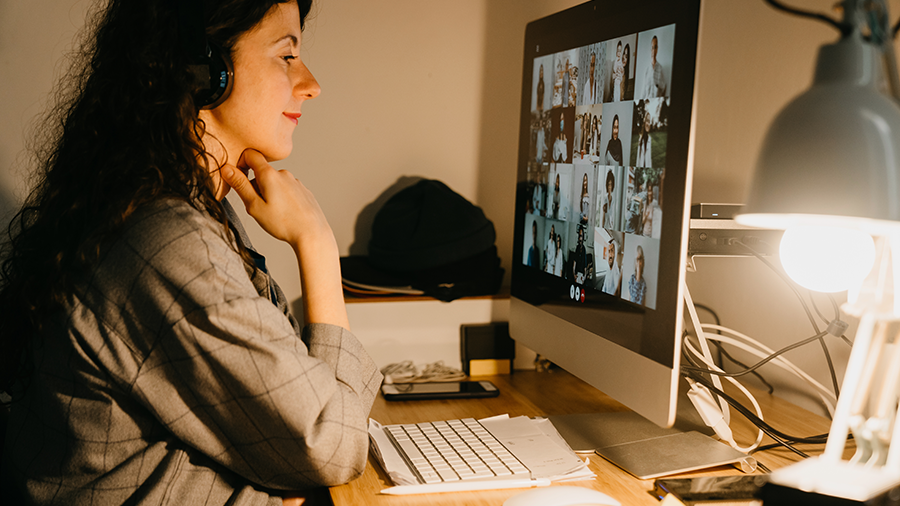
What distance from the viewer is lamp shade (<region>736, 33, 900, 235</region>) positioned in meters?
0.47

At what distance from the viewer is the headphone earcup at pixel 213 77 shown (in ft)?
2.81

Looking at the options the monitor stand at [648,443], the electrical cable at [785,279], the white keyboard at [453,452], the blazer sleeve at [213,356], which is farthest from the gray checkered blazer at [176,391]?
the electrical cable at [785,279]

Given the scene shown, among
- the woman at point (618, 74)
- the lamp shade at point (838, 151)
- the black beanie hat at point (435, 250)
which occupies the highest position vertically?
the woman at point (618, 74)

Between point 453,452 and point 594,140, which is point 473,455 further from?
point 594,140

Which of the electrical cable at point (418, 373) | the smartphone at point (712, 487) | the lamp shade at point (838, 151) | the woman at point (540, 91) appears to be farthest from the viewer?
the electrical cable at point (418, 373)

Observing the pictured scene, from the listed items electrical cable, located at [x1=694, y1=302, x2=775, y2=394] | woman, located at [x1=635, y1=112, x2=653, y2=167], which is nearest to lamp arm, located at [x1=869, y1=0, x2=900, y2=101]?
woman, located at [x1=635, y1=112, x2=653, y2=167]

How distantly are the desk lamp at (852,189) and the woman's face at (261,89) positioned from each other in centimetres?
67

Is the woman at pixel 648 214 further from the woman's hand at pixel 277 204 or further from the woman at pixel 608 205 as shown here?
the woman's hand at pixel 277 204

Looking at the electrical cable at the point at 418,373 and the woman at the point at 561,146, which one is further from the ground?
the woman at the point at 561,146

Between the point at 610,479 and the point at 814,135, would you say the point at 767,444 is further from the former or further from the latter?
the point at 814,135

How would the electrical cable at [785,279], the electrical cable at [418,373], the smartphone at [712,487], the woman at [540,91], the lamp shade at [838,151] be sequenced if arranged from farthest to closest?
the electrical cable at [418,373]
the woman at [540,91]
the electrical cable at [785,279]
the smartphone at [712,487]
the lamp shade at [838,151]

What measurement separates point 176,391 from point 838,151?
2.27ft

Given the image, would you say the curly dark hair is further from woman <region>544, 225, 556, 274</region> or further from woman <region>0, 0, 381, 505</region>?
woman <region>544, 225, 556, 274</region>

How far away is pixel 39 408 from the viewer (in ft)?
2.65
